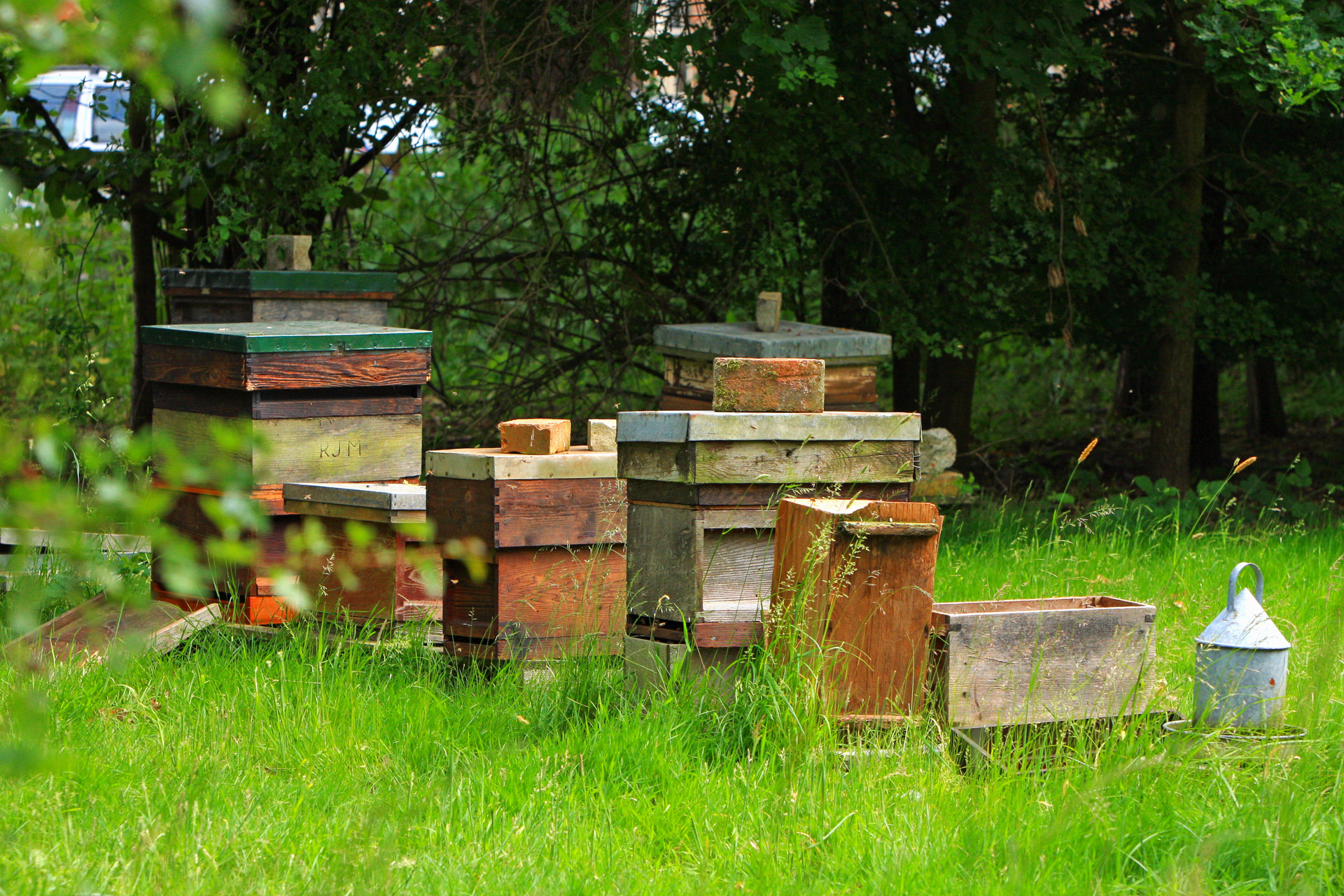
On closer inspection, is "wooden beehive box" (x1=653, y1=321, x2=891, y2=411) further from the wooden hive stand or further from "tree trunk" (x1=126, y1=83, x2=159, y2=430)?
"tree trunk" (x1=126, y1=83, x2=159, y2=430)

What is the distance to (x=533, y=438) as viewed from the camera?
3.90 metres

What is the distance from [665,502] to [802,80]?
3.75 metres

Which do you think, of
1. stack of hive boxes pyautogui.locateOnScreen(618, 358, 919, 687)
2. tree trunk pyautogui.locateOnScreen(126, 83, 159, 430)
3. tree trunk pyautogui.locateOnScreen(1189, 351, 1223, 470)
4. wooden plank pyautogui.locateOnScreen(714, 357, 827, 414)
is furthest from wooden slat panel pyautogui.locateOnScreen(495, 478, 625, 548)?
tree trunk pyautogui.locateOnScreen(1189, 351, 1223, 470)

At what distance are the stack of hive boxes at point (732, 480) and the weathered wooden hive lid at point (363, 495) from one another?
89 centimetres

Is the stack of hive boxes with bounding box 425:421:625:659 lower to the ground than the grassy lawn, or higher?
higher

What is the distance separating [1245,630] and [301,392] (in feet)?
10.3

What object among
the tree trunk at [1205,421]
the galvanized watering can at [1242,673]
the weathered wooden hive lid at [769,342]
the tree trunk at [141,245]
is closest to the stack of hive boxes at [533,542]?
the weathered wooden hive lid at [769,342]

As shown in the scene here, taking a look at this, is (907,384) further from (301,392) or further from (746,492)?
(746,492)

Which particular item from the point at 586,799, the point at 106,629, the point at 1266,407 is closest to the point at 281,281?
the point at 106,629

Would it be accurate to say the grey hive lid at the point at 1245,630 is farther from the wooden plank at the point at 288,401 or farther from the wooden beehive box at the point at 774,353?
the wooden plank at the point at 288,401

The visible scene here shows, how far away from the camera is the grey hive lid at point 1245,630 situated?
116 inches

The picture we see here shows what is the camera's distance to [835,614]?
3.11 m

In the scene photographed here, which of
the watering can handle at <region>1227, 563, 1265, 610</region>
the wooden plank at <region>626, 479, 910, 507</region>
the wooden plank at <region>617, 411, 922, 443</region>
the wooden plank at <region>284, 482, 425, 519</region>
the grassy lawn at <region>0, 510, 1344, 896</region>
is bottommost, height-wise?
the grassy lawn at <region>0, 510, 1344, 896</region>

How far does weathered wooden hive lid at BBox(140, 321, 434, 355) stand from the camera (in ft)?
13.7
